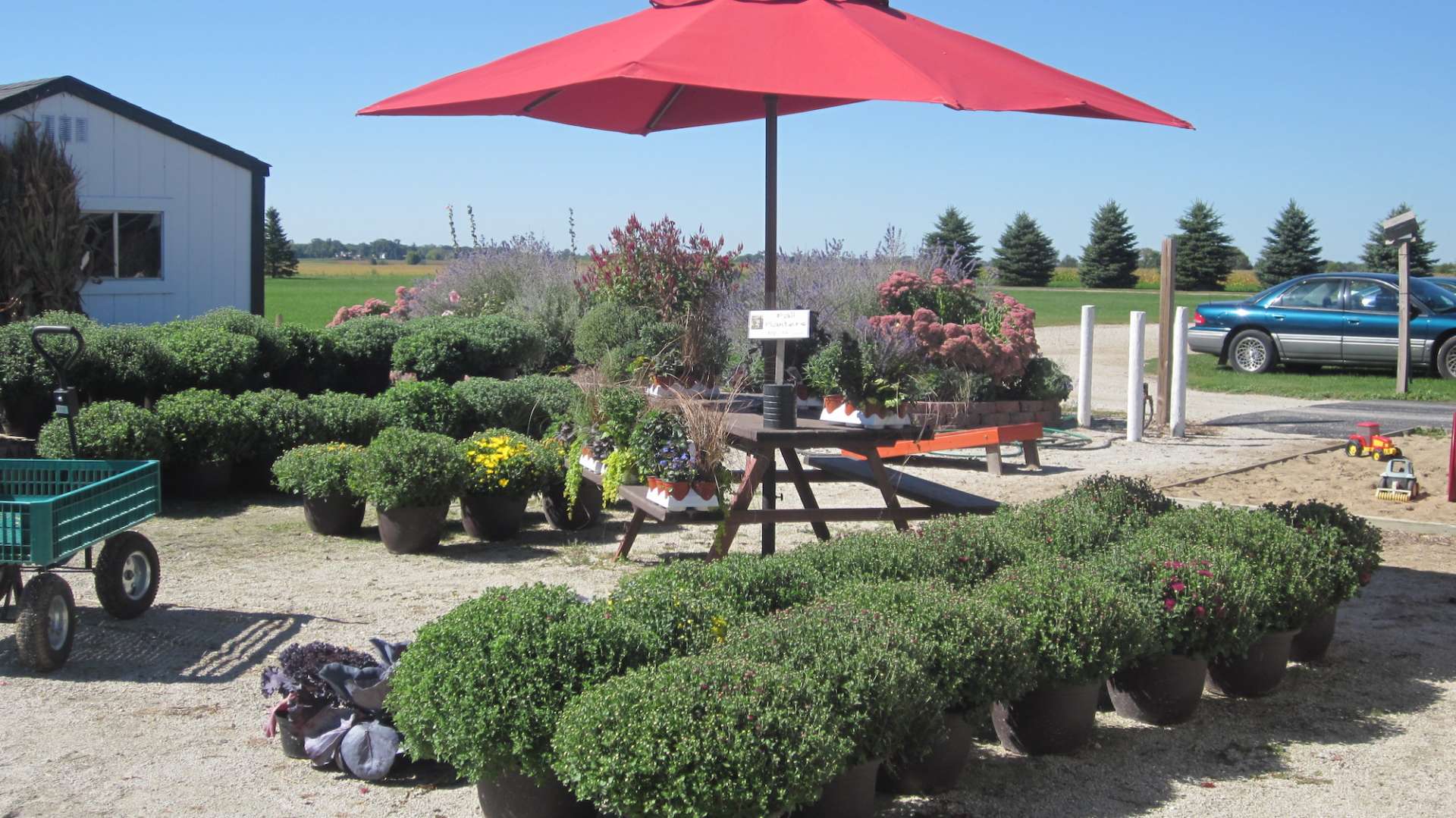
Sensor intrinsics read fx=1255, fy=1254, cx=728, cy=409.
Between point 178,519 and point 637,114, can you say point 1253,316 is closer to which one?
point 637,114

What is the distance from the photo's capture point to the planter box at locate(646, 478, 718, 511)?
6.11m

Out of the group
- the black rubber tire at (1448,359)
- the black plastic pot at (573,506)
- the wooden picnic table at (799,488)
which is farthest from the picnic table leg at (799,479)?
the black rubber tire at (1448,359)

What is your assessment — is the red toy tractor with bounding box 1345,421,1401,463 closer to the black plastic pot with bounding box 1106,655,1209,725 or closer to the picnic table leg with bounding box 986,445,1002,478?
the picnic table leg with bounding box 986,445,1002,478

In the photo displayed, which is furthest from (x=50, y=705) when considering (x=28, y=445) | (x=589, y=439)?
(x=28, y=445)

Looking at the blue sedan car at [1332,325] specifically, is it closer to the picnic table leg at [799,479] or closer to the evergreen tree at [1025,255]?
the picnic table leg at [799,479]

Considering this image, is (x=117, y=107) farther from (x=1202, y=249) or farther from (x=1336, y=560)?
(x=1202, y=249)

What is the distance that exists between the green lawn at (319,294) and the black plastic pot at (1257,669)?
47.2 feet

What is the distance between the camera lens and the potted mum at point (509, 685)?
325 cm

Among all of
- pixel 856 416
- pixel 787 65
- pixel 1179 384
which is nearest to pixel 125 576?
pixel 856 416

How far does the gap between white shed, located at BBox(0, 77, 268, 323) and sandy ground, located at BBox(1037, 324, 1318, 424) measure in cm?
1074

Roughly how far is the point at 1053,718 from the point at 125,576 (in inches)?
156

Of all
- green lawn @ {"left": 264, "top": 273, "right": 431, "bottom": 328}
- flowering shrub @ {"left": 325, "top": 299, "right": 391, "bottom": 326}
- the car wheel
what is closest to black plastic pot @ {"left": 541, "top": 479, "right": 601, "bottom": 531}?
flowering shrub @ {"left": 325, "top": 299, "right": 391, "bottom": 326}

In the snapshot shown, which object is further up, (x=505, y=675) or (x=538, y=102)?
(x=538, y=102)

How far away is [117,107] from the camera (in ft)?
49.0
